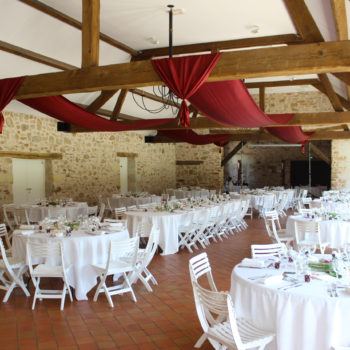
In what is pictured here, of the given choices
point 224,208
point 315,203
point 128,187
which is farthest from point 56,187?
point 315,203

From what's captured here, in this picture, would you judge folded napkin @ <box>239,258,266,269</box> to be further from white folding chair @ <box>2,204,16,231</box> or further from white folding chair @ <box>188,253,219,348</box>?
white folding chair @ <box>2,204,16,231</box>

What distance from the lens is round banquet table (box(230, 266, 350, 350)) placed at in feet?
10.1

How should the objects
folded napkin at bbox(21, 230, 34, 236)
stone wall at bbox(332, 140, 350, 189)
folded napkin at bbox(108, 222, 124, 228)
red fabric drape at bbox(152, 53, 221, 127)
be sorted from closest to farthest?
red fabric drape at bbox(152, 53, 221, 127) → folded napkin at bbox(21, 230, 34, 236) → folded napkin at bbox(108, 222, 124, 228) → stone wall at bbox(332, 140, 350, 189)

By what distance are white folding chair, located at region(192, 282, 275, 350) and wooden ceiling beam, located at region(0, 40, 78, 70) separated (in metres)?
5.65

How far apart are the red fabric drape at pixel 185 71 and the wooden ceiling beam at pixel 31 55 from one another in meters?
3.56

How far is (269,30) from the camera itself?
24.6ft

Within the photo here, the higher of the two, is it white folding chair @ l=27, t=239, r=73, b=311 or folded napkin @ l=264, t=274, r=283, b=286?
folded napkin @ l=264, t=274, r=283, b=286

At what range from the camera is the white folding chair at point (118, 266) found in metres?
5.12

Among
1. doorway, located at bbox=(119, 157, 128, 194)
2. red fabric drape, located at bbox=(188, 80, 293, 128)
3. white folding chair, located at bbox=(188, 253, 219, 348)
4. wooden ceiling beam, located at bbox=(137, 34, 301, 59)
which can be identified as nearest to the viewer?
white folding chair, located at bbox=(188, 253, 219, 348)

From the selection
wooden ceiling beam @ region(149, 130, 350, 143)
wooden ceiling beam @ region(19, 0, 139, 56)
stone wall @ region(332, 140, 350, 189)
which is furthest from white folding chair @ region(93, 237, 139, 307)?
stone wall @ region(332, 140, 350, 189)

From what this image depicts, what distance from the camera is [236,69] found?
179 inches

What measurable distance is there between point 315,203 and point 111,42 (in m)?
6.38

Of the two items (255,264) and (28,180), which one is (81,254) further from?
(28,180)

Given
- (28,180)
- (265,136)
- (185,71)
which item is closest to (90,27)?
(185,71)
